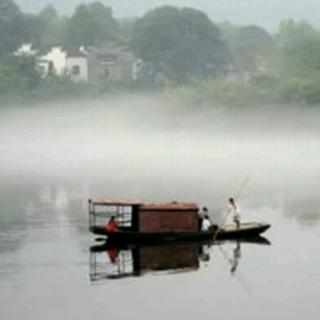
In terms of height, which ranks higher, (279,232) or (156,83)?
(156,83)

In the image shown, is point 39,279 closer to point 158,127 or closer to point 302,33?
point 158,127

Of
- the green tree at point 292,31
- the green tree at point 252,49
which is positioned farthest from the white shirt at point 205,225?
the green tree at point 292,31

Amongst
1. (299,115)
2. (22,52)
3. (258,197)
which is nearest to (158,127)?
(299,115)

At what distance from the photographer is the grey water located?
2856 cm

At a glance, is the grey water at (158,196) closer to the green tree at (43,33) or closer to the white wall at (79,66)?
the white wall at (79,66)

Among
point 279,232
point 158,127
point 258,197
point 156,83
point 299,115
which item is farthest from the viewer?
point 156,83

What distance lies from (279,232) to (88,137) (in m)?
59.4

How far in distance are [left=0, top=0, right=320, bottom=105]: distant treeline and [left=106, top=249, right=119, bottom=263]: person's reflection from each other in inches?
2287

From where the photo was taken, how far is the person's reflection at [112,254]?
112 feet

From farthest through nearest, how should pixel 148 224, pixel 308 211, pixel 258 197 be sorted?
pixel 258 197 → pixel 308 211 → pixel 148 224

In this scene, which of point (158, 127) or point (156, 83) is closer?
point (158, 127)

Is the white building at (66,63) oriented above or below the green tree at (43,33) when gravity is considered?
below

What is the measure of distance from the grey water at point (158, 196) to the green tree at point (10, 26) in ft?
39.8

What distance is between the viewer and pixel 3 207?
47688 mm
